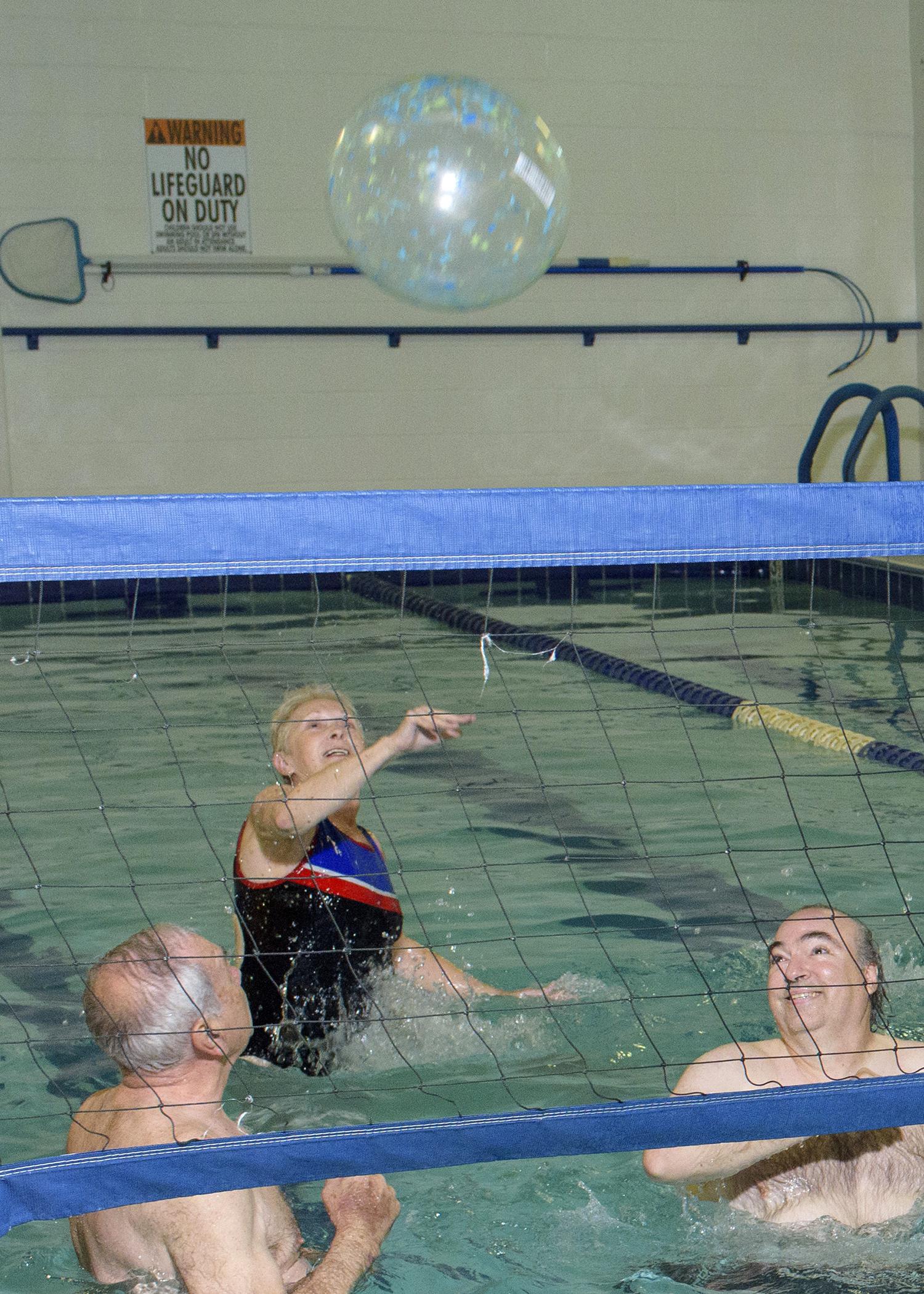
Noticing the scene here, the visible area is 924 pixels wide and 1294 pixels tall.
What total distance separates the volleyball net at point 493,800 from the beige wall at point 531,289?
4.80 feet

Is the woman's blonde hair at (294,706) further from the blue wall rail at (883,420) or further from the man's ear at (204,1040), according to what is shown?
the blue wall rail at (883,420)

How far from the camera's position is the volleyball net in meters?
1.98

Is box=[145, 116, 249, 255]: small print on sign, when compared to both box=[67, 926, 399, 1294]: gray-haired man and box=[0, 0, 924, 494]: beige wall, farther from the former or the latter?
box=[67, 926, 399, 1294]: gray-haired man

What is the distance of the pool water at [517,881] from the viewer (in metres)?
2.31

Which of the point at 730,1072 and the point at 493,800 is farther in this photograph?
the point at 493,800

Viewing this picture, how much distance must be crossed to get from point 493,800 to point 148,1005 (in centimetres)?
279

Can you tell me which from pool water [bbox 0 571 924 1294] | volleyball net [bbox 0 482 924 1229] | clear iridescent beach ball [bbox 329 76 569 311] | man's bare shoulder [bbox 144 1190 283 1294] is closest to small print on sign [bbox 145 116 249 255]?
volleyball net [bbox 0 482 924 1229]

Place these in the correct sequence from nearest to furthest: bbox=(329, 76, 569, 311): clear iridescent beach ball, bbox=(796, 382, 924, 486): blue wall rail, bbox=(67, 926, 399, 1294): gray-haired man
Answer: bbox=(67, 926, 399, 1294): gray-haired man → bbox=(329, 76, 569, 311): clear iridescent beach ball → bbox=(796, 382, 924, 486): blue wall rail

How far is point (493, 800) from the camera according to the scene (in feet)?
15.7

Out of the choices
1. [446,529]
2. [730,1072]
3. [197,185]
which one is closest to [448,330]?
[197,185]

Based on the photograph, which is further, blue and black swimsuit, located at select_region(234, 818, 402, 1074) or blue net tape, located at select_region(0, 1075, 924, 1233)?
blue and black swimsuit, located at select_region(234, 818, 402, 1074)

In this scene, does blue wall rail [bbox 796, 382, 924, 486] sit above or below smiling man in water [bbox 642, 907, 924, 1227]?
above

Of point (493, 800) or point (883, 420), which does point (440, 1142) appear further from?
point (883, 420)

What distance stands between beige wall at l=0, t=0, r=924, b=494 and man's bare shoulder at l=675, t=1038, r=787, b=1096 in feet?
25.7
